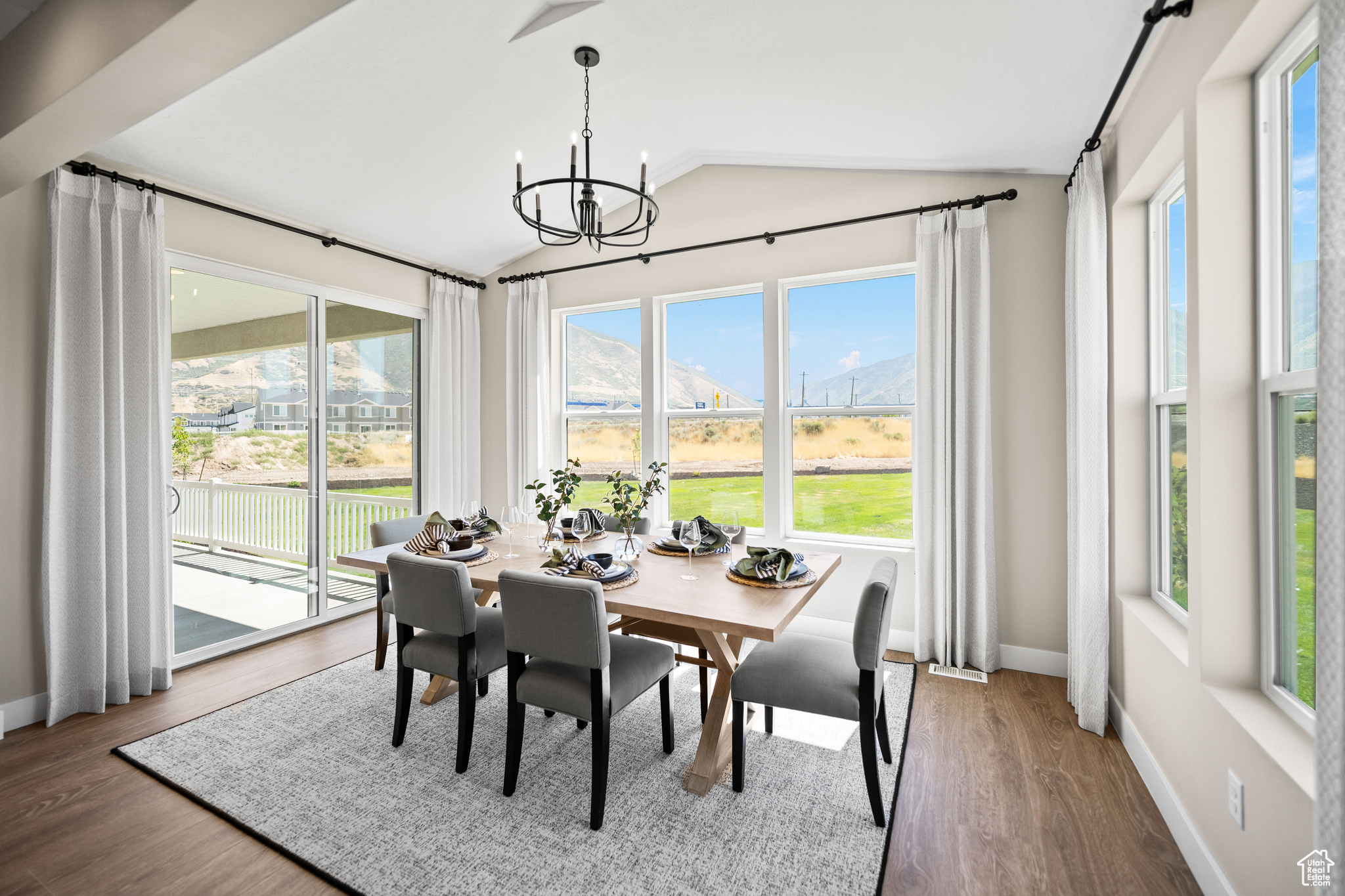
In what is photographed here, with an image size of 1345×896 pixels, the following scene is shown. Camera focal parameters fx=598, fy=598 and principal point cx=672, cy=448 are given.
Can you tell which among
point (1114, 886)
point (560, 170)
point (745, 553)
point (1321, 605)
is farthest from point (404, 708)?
point (560, 170)

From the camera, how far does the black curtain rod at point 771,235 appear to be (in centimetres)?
315

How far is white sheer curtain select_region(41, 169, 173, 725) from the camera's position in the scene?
8.76 feet

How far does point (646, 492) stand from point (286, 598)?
2.74 meters

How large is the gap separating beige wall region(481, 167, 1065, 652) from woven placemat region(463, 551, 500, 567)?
2.01 meters

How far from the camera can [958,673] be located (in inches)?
125

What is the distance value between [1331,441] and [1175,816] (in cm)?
166

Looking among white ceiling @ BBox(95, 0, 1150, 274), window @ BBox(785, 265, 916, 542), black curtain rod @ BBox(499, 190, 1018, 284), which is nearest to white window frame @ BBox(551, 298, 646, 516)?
black curtain rod @ BBox(499, 190, 1018, 284)

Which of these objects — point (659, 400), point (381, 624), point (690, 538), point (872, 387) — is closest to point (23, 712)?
point (381, 624)

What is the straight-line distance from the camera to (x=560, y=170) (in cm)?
373

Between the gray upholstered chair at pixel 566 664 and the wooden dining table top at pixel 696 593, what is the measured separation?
7.5 inches

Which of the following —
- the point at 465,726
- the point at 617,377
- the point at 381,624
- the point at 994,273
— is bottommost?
the point at 465,726

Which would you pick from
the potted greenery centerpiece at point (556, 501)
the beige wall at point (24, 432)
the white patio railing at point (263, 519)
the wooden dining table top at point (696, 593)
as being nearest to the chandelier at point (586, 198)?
the potted greenery centerpiece at point (556, 501)

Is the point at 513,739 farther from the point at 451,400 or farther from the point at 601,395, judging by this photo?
the point at 451,400

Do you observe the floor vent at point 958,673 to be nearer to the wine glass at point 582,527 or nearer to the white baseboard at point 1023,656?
the white baseboard at point 1023,656
